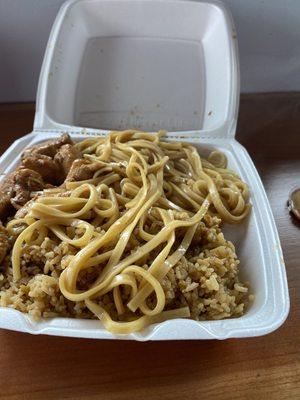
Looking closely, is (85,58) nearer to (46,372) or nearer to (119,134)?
(119,134)

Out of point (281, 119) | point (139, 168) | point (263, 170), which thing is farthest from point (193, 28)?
point (139, 168)

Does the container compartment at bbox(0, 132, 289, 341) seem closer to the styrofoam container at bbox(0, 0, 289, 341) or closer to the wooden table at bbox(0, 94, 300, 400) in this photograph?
the wooden table at bbox(0, 94, 300, 400)

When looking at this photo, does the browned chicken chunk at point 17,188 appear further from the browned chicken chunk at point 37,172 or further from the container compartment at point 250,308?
the container compartment at point 250,308

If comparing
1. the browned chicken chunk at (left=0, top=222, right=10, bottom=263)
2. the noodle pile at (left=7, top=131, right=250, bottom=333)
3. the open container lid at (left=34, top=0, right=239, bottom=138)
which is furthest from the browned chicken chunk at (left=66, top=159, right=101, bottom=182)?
the open container lid at (left=34, top=0, right=239, bottom=138)

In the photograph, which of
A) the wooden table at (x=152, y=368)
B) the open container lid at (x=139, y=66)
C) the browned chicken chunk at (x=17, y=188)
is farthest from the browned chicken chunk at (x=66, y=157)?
the wooden table at (x=152, y=368)

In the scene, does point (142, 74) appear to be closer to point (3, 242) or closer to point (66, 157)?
point (66, 157)

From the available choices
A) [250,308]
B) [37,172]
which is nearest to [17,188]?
[37,172]
